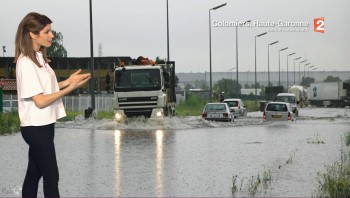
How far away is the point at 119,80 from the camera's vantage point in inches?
1112

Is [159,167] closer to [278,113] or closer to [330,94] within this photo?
[278,113]

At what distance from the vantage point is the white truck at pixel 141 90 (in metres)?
28.1

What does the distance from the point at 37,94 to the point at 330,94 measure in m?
86.4

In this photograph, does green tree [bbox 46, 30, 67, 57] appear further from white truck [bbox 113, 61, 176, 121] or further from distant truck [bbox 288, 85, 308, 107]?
white truck [bbox 113, 61, 176, 121]

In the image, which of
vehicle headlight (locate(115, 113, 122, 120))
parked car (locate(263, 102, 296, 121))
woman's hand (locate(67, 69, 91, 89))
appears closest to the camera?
woman's hand (locate(67, 69, 91, 89))

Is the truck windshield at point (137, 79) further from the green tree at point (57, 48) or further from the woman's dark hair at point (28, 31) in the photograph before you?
the green tree at point (57, 48)

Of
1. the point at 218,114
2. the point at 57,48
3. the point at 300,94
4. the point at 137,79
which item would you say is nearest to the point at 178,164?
the point at 137,79

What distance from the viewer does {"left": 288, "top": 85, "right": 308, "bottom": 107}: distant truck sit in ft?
284

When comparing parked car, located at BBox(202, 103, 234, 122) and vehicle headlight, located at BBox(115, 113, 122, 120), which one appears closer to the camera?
vehicle headlight, located at BBox(115, 113, 122, 120)

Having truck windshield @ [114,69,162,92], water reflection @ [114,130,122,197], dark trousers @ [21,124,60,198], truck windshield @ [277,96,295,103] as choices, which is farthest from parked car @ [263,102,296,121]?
dark trousers @ [21,124,60,198]

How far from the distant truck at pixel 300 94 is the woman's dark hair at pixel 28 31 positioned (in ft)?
263

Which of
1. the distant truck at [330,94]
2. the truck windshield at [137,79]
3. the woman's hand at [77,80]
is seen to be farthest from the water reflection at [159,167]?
the distant truck at [330,94]

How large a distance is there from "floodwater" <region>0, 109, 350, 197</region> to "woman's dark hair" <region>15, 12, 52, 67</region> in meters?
4.39

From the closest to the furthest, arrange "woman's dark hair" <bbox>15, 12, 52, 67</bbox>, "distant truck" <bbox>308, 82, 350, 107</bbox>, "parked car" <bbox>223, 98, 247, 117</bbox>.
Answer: "woman's dark hair" <bbox>15, 12, 52, 67</bbox> → "parked car" <bbox>223, 98, 247, 117</bbox> → "distant truck" <bbox>308, 82, 350, 107</bbox>
